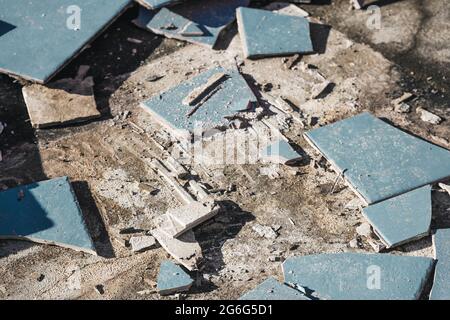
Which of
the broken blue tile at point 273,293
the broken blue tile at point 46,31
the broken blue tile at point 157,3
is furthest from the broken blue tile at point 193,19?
the broken blue tile at point 273,293

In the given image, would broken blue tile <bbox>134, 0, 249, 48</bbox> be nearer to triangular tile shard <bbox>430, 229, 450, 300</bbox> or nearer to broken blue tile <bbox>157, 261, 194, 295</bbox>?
broken blue tile <bbox>157, 261, 194, 295</bbox>

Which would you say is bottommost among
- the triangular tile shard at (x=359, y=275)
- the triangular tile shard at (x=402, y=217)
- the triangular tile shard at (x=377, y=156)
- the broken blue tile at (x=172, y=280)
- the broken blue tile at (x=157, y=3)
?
the broken blue tile at (x=172, y=280)

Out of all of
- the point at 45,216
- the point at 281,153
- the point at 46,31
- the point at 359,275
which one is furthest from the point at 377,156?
the point at 46,31

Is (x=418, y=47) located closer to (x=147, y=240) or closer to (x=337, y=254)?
(x=337, y=254)

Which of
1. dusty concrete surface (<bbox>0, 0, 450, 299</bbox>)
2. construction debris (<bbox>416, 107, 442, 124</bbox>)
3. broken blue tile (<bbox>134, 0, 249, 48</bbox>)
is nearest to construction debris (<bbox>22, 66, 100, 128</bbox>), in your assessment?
dusty concrete surface (<bbox>0, 0, 450, 299</bbox>)

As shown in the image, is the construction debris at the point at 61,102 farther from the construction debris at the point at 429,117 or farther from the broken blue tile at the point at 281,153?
the construction debris at the point at 429,117

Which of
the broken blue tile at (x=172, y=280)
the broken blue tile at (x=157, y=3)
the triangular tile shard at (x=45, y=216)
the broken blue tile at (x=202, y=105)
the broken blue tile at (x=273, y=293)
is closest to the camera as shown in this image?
the broken blue tile at (x=273, y=293)

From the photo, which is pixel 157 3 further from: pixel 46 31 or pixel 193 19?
pixel 46 31
